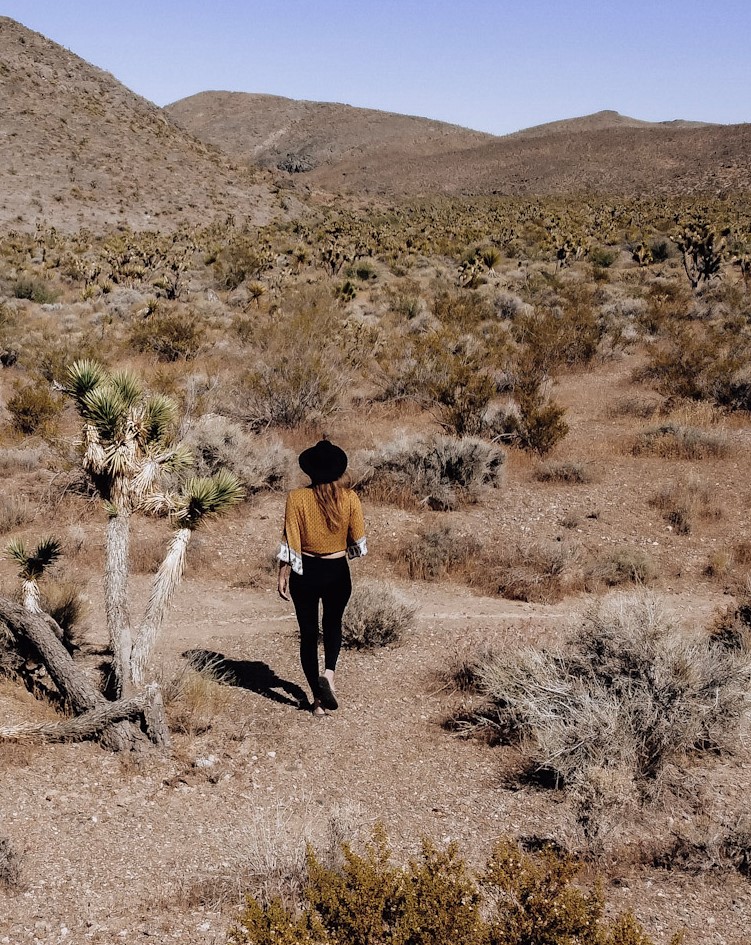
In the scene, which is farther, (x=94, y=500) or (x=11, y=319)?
(x=11, y=319)

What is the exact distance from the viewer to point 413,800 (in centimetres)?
425

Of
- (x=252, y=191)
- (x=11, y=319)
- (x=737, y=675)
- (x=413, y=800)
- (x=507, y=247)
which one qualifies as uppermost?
(x=252, y=191)

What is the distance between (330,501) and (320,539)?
27cm

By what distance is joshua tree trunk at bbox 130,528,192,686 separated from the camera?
4.70m

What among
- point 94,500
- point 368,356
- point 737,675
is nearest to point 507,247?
point 368,356

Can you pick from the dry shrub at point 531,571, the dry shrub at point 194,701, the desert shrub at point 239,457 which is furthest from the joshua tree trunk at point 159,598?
the desert shrub at point 239,457

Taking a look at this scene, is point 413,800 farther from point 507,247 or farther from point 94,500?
point 507,247

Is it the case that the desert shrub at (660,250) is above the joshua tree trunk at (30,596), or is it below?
above

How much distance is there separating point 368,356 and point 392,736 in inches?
423

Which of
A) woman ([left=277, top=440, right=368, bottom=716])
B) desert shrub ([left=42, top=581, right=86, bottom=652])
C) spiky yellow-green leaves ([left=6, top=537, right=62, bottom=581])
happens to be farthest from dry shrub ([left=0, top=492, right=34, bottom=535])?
woman ([left=277, top=440, right=368, bottom=716])

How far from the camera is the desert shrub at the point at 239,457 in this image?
1006 centimetres

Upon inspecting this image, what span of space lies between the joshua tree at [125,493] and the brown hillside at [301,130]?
9758 cm

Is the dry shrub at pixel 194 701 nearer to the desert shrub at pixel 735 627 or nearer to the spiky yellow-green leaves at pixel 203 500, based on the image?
the spiky yellow-green leaves at pixel 203 500

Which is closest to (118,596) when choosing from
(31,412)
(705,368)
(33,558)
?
(33,558)
